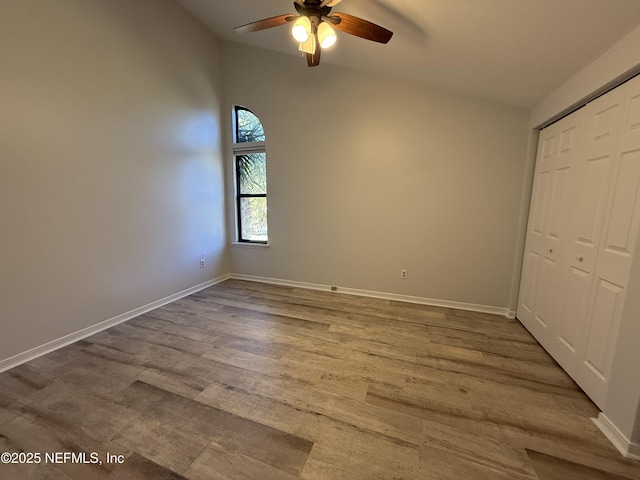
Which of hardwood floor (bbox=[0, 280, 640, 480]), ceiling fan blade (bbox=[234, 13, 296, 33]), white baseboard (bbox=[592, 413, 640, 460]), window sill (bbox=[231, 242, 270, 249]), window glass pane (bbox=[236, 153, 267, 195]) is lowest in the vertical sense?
hardwood floor (bbox=[0, 280, 640, 480])

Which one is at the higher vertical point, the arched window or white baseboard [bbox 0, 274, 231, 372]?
the arched window

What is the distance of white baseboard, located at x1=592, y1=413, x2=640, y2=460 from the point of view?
140 cm

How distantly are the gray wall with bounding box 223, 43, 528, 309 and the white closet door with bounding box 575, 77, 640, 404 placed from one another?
4.16 ft

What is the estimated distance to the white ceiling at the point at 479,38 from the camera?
156 cm

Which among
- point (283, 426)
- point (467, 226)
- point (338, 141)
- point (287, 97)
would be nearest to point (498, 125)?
point (467, 226)

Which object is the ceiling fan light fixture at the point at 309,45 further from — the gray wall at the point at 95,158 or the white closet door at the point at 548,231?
the white closet door at the point at 548,231

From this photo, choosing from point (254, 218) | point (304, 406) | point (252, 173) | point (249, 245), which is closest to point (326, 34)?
point (304, 406)

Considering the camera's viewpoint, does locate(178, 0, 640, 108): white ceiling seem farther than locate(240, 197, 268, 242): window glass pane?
No

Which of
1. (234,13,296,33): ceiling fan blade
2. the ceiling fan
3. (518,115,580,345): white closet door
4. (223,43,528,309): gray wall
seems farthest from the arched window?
(518,115,580,345): white closet door

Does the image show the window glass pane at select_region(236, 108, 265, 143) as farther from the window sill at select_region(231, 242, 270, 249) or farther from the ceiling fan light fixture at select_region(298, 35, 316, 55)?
the ceiling fan light fixture at select_region(298, 35, 316, 55)

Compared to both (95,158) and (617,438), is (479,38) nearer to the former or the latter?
(617,438)

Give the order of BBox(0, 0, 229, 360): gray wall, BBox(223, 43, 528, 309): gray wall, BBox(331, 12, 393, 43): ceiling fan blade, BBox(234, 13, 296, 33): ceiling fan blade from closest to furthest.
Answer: BBox(331, 12, 393, 43): ceiling fan blade, BBox(234, 13, 296, 33): ceiling fan blade, BBox(0, 0, 229, 360): gray wall, BBox(223, 43, 528, 309): gray wall

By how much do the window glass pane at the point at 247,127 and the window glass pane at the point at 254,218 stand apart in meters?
0.91

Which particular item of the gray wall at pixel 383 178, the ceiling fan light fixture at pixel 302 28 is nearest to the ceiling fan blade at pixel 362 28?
the ceiling fan light fixture at pixel 302 28
